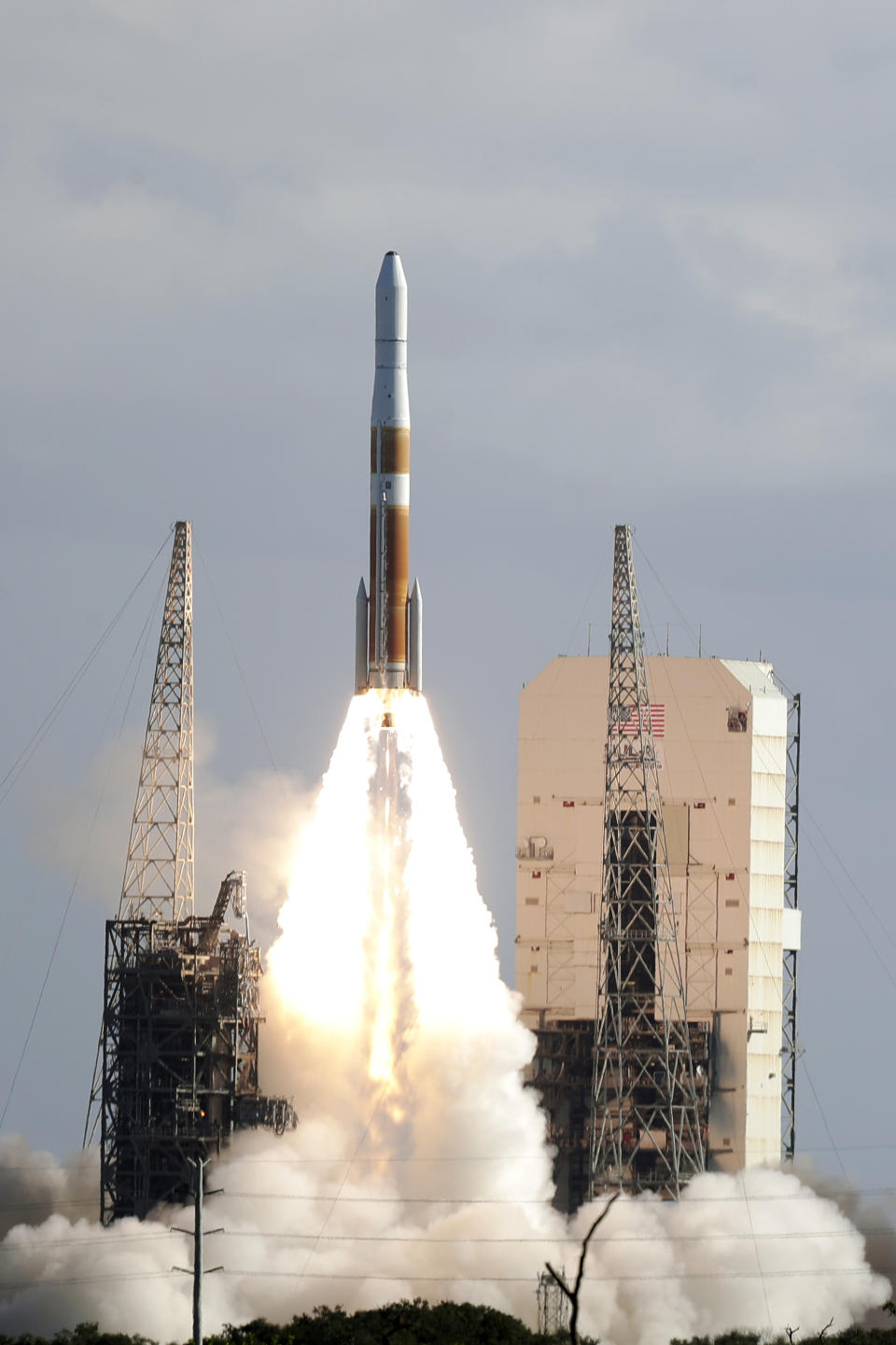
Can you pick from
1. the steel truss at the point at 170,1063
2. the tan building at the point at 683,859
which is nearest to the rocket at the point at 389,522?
the steel truss at the point at 170,1063

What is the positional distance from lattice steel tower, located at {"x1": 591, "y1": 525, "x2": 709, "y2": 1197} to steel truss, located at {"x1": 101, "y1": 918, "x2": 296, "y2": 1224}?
15.6 metres

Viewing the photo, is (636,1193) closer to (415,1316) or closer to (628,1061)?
(628,1061)

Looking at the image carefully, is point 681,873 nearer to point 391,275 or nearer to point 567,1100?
point 567,1100

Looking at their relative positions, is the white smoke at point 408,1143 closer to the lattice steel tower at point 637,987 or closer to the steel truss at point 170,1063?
the steel truss at point 170,1063

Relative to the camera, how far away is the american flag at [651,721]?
99988mm

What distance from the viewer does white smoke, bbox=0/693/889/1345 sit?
83.6 meters

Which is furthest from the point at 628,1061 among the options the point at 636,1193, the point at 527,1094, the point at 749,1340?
the point at 749,1340

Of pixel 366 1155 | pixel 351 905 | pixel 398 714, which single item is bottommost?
pixel 366 1155

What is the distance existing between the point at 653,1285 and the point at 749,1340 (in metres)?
4.98

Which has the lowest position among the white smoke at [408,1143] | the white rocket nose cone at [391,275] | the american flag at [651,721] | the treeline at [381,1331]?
the treeline at [381,1331]

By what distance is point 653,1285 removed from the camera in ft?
285

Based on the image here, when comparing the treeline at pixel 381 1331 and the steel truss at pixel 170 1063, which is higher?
the steel truss at pixel 170 1063

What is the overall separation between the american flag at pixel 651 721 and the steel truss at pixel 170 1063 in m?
19.4

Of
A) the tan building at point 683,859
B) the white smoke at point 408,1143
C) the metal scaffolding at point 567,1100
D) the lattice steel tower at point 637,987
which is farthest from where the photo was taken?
the tan building at point 683,859
